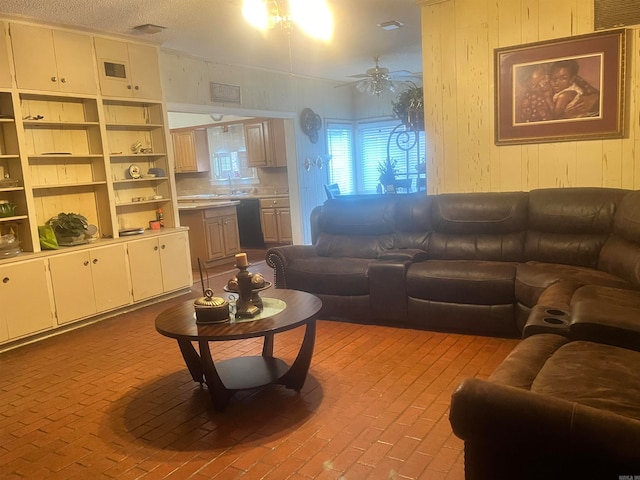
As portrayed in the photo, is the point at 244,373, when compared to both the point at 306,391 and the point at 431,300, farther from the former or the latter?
the point at 431,300

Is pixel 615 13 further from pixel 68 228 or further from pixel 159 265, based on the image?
pixel 68 228

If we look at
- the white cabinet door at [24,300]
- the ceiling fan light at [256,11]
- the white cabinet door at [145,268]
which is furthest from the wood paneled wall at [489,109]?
the white cabinet door at [24,300]

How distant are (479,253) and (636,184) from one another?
51.0 inches

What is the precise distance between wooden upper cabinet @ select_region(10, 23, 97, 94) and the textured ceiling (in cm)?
13

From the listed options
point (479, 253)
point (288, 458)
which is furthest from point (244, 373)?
point (479, 253)

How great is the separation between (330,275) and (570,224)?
184cm

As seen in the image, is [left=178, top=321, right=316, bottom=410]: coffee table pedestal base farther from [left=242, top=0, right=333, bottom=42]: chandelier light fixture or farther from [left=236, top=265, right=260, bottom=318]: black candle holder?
[left=242, top=0, right=333, bottom=42]: chandelier light fixture

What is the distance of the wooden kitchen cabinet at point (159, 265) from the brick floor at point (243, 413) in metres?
1.07

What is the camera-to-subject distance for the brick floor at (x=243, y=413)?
2.23m

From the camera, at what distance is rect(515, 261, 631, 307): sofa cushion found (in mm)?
3125

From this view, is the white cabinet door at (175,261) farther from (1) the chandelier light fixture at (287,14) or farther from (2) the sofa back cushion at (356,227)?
(1) the chandelier light fixture at (287,14)

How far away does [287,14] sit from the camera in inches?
122

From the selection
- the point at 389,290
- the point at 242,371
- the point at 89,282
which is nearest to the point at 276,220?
the point at 89,282

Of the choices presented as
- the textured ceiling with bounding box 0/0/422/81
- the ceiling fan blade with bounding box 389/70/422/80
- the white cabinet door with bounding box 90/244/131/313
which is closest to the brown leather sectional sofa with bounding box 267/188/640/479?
the white cabinet door with bounding box 90/244/131/313
